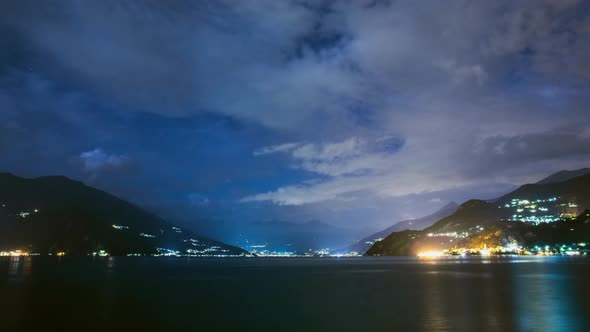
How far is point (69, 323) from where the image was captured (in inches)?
1395

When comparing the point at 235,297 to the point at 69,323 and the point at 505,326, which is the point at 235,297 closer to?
the point at 69,323

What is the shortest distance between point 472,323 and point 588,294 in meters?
32.2

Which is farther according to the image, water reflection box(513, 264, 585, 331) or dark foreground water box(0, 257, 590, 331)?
dark foreground water box(0, 257, 590, 331)

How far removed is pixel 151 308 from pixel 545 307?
142 ft

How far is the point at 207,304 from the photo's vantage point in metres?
49.3

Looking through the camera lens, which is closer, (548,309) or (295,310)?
(548,309)

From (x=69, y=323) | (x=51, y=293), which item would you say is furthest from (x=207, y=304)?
(x=51, y=293)

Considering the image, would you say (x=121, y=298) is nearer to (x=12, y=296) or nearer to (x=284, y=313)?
(x=12, y=296)

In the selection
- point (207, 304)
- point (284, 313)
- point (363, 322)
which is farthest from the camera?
point (207, 304)

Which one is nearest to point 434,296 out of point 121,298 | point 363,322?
point 363,322

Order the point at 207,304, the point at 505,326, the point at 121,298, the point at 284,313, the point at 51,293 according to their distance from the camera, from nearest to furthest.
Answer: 1. the point at 505,326
2. the point at 284,313
3. the point at 207,304
4. the point at 121,298
5. the point at 51,293

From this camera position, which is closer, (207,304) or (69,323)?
(69,323)

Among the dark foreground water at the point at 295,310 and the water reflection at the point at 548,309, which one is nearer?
the water reflection at the point at 548,309

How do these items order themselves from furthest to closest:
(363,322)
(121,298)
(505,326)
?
1. (121,298)
2. (363,322)
3. (505,326)
